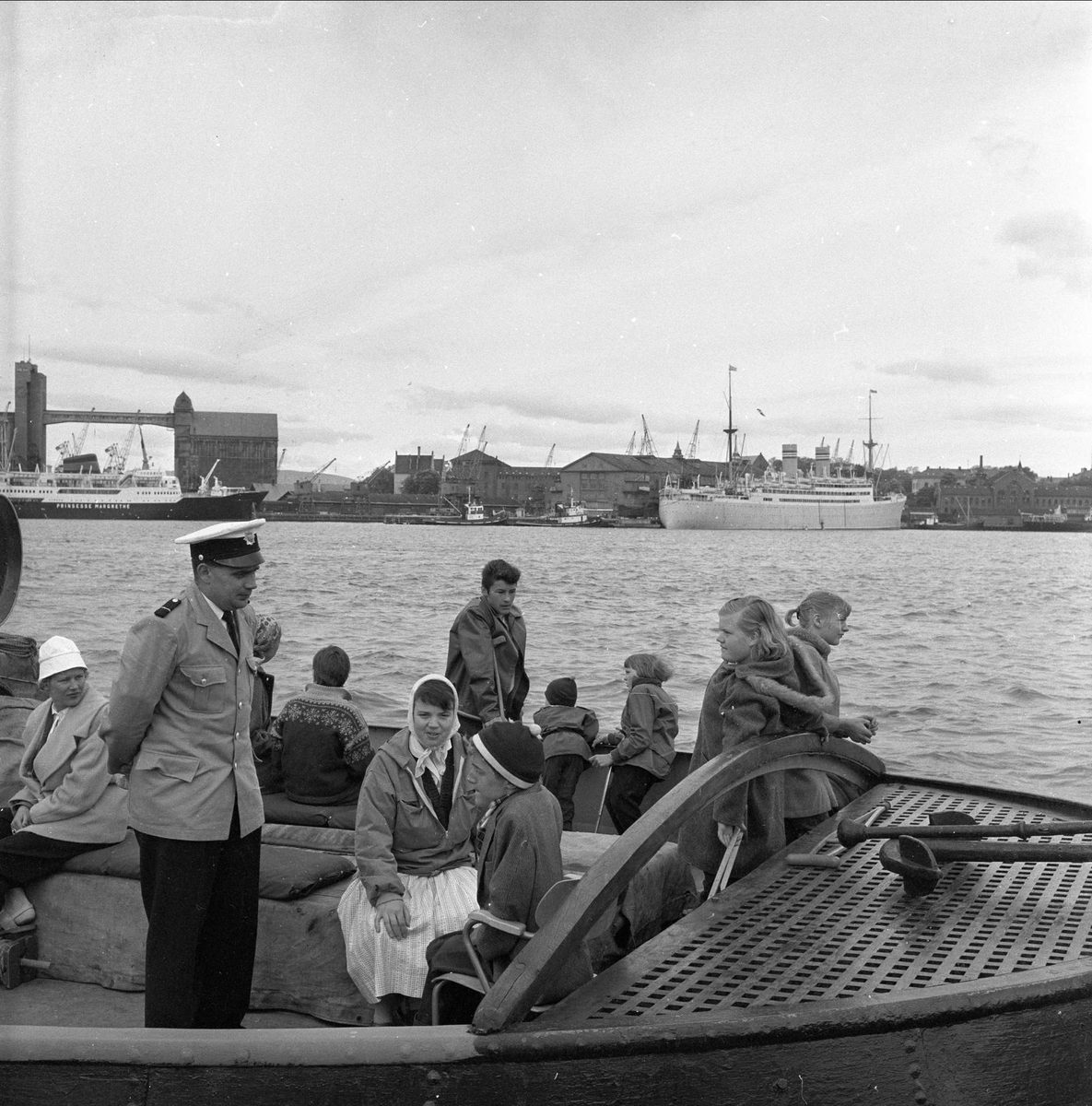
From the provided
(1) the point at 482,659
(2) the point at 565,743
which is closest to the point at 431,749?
(1) the point at 482,659

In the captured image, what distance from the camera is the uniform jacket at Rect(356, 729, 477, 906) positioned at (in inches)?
173

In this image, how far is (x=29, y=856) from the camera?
5078mm

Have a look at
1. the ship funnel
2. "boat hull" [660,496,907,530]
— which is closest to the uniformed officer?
"boat hull" [660,496,907,530]

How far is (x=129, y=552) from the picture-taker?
72062 millimetres

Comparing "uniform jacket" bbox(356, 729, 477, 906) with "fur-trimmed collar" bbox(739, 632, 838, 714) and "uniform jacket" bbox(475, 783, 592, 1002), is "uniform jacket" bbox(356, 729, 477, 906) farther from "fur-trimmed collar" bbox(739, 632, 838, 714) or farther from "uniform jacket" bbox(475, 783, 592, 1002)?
"fur-trimmed collar" bbox(739, 632, 838, 714)

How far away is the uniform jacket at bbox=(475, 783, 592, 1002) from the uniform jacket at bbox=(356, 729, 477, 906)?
0.81 metres

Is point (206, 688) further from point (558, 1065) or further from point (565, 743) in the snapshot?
point (565, 743)

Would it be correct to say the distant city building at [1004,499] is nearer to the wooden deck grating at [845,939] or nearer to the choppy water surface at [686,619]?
the choppy water surface at [686,619]

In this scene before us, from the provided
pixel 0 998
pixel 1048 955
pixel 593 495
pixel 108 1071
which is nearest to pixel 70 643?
pixel 0 998

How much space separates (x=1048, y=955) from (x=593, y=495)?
167927mm

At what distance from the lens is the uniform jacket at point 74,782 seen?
203 inches

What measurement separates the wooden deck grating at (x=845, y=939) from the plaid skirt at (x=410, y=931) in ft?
3.11

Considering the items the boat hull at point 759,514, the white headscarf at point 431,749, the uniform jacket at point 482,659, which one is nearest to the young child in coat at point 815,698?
the white headscarf at point 431,749

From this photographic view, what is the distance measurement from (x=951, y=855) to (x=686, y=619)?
3736 cm
